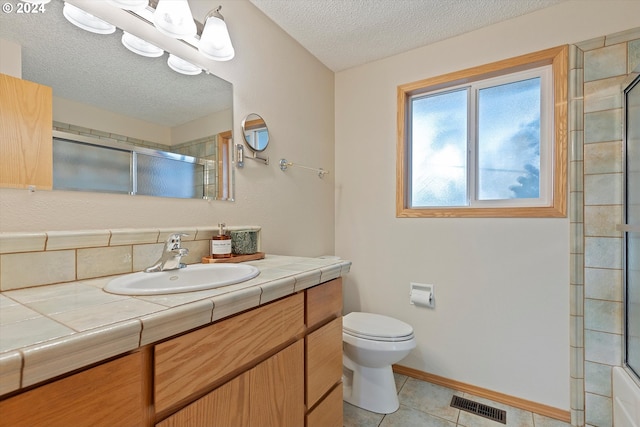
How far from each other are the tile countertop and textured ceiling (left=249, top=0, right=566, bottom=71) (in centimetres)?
160

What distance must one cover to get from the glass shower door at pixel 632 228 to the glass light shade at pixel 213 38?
192cm

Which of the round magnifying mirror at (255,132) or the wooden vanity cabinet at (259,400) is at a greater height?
the round magnifying mirror at (255,132)

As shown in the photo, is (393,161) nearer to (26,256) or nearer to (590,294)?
(590,294)

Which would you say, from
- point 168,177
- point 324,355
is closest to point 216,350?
point 324,355

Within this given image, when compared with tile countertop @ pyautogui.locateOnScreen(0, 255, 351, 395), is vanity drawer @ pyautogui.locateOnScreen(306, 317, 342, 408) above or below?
below

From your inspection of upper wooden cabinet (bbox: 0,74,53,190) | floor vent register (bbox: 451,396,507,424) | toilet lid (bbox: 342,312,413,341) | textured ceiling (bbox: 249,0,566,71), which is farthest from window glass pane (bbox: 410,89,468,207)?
upper wooden cabinet (bbox: 0,74,53,190)

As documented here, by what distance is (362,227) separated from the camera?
7.45 ft

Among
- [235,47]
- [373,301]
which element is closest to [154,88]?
[235,47]

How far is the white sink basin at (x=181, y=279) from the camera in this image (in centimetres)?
76

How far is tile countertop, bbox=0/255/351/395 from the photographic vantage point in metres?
0.44

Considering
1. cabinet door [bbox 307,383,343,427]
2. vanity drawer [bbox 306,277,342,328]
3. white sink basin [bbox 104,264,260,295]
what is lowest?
cabinet door [bbox 307,383,343,427]

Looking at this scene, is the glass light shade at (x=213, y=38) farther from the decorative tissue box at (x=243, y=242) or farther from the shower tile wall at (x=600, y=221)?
the shower tile wall at (x=600, y=221)

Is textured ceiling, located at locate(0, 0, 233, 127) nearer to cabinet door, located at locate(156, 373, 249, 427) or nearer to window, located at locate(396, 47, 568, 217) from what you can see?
cabinet door, located at locate(156, 373, 249, 427)

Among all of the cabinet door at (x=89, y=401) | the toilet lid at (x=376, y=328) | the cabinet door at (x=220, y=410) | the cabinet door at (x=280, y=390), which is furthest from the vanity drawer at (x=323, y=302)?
the cabinet door at (x=89, y=401)
